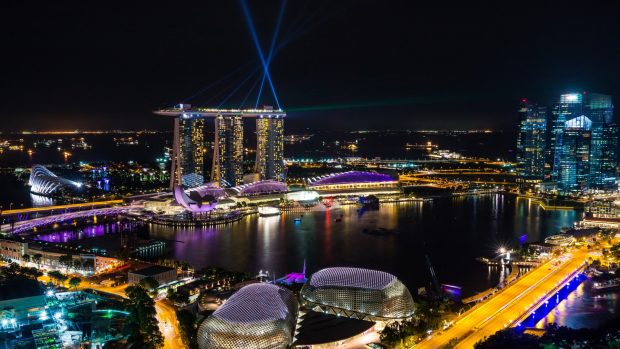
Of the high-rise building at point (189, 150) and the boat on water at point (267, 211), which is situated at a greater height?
the high-rise building at point (189, 150)

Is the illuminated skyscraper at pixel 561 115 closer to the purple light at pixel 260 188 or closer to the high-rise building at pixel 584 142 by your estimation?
the high-rise building at pixel 584 142

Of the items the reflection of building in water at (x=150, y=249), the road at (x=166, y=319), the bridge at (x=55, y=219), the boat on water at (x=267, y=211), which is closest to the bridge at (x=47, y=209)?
the bridge at (x=55, y=219)

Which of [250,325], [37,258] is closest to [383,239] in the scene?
[250,325]

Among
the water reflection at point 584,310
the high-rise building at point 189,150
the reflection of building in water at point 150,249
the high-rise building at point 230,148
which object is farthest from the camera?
the high-rise building at point 230,148

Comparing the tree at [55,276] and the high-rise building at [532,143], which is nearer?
the tree at [55,276]

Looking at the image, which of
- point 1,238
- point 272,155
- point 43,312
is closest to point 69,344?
point 43,312

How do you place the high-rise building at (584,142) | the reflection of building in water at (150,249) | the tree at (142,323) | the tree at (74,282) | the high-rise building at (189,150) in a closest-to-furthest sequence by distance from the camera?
the tree at (142,323)
the tree at (74,282)
the reflection of building in water at (150,249)
the high-rise building at (189,150)
the high-rise building at (584,142)

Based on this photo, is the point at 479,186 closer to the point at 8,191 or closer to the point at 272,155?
the point at 272,155
